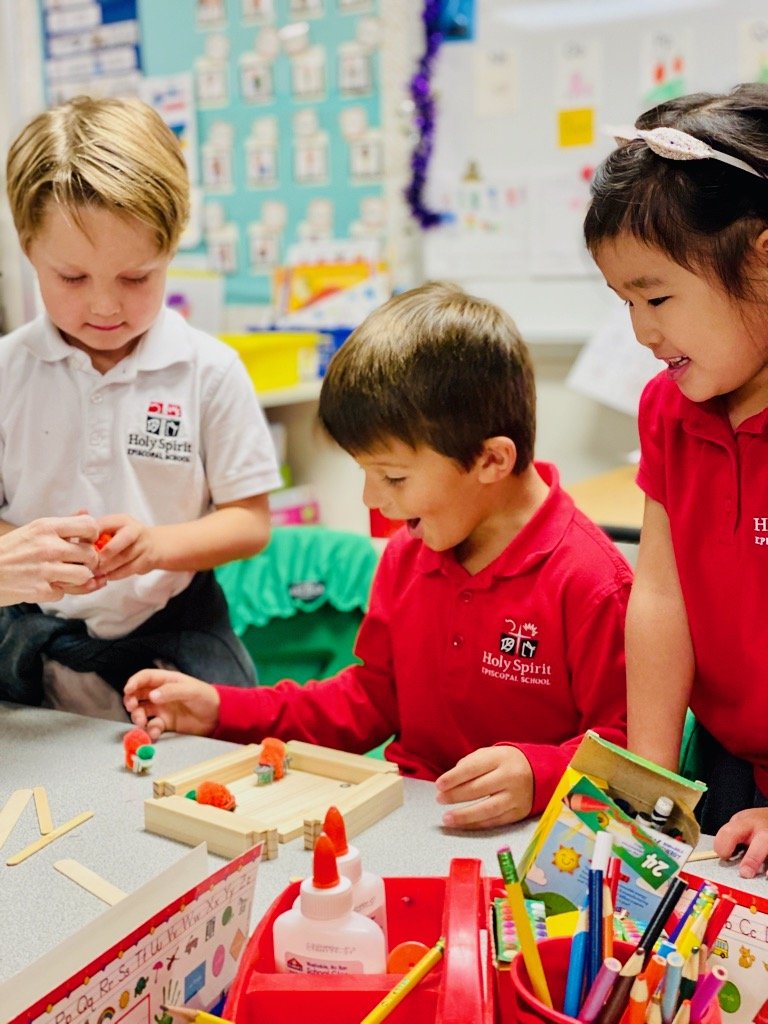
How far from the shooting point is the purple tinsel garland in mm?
2992

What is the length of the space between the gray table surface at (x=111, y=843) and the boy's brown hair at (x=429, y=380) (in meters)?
0.36

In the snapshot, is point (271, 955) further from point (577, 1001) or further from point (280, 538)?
point (280, 538)

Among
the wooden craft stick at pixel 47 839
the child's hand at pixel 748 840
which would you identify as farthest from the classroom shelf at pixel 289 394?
the child's hand at pixel 748 840

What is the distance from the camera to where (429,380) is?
114 centimetres

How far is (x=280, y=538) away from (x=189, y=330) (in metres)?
0.63

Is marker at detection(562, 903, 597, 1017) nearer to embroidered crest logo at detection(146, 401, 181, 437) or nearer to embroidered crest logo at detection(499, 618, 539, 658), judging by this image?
embroidered crest logo at detection(499, 618, 539, 658)

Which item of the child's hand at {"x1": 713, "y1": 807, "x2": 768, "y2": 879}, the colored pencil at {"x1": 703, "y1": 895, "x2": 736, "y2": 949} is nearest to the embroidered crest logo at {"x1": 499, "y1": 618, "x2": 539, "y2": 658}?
the child's hand at {"x1": 713, "y1": 807, "x2": 768, "y2": 879}

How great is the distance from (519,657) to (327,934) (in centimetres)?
58

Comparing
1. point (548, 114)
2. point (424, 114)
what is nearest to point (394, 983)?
point (548, 114)

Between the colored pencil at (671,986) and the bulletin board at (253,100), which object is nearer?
the colored pencil at (671,986)

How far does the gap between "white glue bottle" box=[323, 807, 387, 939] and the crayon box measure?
3.9 inches

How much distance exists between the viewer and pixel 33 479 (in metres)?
1.36

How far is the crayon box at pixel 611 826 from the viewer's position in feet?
2.13

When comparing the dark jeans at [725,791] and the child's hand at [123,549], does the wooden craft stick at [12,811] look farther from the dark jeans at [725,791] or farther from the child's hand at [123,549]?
the dark jeans at [725,791]
